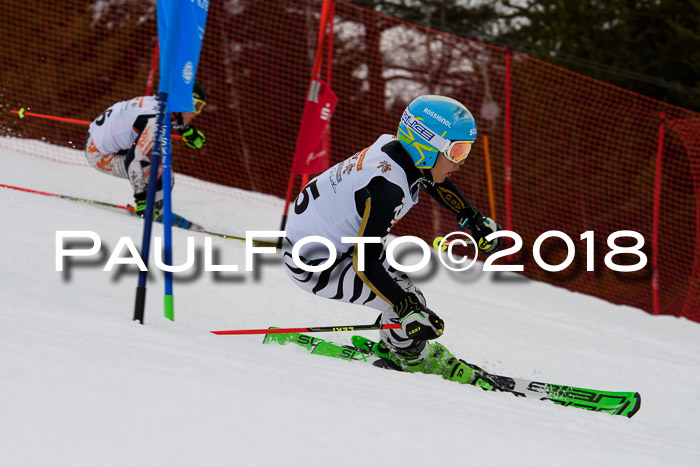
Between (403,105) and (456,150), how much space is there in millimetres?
12368

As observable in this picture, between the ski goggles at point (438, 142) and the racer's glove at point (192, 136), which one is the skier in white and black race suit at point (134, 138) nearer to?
the racer's glove at point (192, 136)

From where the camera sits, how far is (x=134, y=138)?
19.4 ft

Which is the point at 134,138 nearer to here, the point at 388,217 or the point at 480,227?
the point at 480,227

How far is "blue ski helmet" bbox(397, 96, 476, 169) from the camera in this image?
305 cm

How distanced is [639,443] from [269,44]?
52.3ft

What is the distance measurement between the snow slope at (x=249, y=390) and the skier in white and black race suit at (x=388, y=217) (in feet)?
1.13

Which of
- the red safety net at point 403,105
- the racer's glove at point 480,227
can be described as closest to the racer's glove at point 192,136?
the racer's glove at point 480,227

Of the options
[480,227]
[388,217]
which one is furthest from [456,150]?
[480,227]

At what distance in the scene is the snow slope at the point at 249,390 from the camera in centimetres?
159

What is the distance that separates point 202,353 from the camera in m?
2.27

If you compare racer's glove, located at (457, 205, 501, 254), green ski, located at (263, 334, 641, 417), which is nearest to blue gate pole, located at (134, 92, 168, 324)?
green ski, located at (263, 334, 641, 417)

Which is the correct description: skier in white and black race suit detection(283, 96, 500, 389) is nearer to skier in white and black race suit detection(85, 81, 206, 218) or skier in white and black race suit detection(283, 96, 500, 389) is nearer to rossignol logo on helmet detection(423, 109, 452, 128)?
rossignol logo on helmet detection(423, 109, 452, 128)

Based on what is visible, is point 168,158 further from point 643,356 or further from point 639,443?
point 643,356

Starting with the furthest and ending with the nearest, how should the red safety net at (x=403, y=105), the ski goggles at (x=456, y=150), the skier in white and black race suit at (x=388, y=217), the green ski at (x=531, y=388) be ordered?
the red safety net at (x=403, y=105), the green ski at (x=531, y=388), the ski goggles at (x=456, y=150), the skier in white and black race suit at (x=388, y=217)
